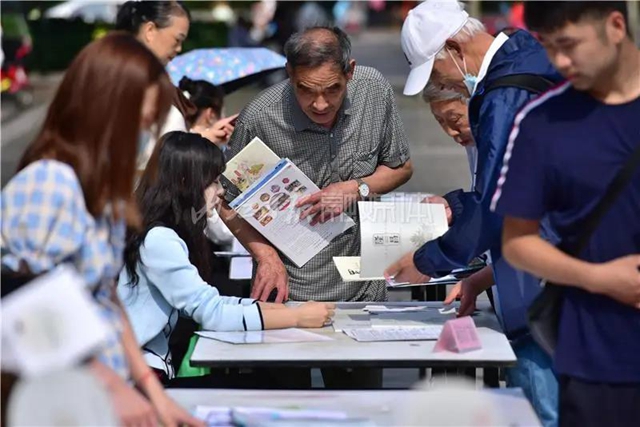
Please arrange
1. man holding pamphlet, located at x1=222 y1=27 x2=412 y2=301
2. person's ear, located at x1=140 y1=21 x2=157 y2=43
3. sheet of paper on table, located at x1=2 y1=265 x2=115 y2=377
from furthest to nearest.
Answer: person's ear, located at x1=140 y1=21 x2=157 y2=43 → man holding pamphlet, located at x1=222 y1=27 x2=412 y2=301 → sheet of paper on table, located at x1=2 y1=265 x2=115 y2=377

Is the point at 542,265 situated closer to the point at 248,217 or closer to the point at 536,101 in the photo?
the point at 536,101

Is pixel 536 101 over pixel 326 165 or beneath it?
over

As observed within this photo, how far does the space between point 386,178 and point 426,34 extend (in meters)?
0.79

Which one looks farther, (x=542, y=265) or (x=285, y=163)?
(x=285, y=163)

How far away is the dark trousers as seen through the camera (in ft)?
9.25

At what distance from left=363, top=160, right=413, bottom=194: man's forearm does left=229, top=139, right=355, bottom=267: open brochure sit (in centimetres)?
16

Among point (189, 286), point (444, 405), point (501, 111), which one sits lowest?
point (189, 286)

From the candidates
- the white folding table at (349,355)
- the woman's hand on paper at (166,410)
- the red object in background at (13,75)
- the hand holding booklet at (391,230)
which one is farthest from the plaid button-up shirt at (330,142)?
the red object in background at (13,75)

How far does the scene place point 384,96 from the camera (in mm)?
4465

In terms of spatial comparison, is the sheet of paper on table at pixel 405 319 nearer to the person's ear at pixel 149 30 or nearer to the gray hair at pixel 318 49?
the gray hair at pixel 318 49

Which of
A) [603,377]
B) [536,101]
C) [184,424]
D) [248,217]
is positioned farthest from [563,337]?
[248,217]

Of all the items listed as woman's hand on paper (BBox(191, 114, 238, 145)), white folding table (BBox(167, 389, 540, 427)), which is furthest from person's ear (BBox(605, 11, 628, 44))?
woman's hand on paper (BBox(191, 114, 238, 145))

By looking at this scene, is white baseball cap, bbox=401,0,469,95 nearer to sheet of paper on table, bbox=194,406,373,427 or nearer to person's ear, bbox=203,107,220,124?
sheet of paper on table, bbox=194,406,373,427

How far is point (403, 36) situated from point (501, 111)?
710mm
